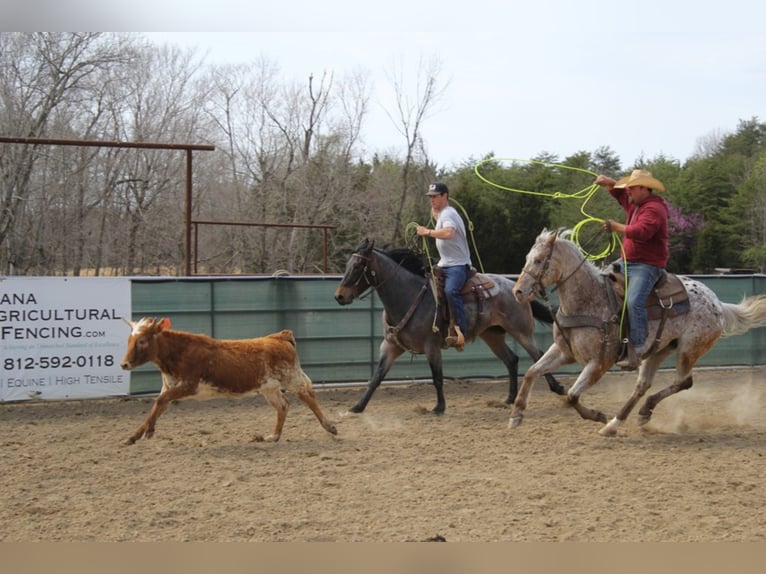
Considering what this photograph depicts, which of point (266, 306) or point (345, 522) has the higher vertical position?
point (266, 306)

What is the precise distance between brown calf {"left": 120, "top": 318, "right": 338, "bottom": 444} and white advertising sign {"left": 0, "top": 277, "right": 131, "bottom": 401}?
3.07 metres

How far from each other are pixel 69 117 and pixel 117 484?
17.3m

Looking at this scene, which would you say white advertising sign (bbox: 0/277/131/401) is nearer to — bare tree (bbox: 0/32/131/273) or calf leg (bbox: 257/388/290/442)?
calf leg (bbox: 257/388/290/442)

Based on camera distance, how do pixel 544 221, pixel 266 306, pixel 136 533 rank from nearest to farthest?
pixel 136 533 → pixel 266 306 → pixel 544 221

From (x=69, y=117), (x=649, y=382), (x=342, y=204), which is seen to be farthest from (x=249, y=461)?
(x=342, y=204)

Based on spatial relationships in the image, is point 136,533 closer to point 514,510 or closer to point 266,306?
point 514,510

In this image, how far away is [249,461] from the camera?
6.84m

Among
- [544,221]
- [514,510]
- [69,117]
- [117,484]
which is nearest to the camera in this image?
[514,510]

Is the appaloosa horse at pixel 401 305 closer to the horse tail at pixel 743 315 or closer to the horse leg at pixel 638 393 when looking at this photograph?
the horse leg at pixel 638 393

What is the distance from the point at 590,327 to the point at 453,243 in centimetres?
A: 206

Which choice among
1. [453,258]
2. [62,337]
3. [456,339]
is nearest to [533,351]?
[456,339]

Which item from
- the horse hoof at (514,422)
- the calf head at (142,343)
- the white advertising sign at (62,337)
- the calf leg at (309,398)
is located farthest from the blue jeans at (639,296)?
the white advertising sign at (62,337)

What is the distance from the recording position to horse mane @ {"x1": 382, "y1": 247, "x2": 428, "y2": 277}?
961cm

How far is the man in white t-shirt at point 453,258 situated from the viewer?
898 centimetres
